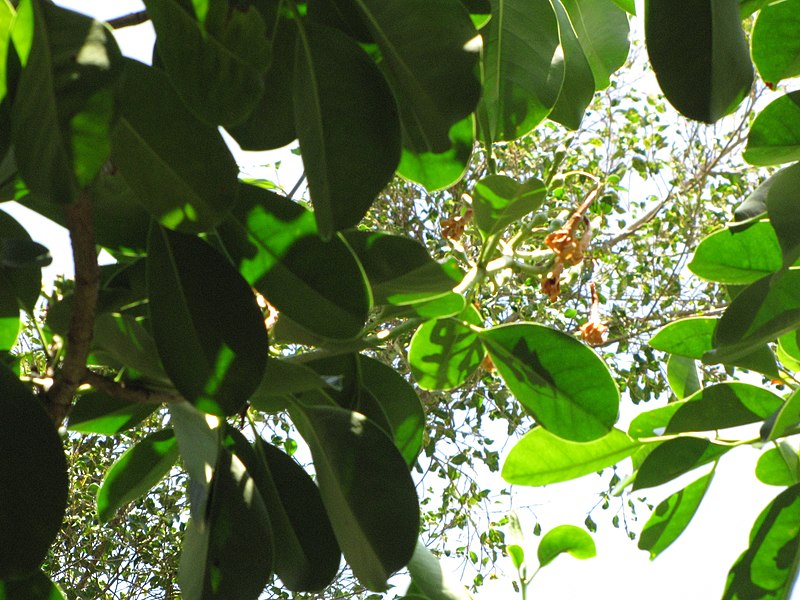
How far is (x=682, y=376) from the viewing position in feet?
2.19

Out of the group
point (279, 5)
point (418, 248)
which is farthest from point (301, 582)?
point (279, 5)

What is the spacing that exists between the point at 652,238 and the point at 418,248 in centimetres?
313

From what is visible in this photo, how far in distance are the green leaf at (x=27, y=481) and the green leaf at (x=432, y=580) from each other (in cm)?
23

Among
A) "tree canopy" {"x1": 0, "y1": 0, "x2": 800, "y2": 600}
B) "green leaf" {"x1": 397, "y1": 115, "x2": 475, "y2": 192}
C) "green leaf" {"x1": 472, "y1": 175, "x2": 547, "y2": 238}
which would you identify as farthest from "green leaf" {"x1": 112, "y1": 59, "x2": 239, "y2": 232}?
"green leaf" {"x1": 472, "y1": 175, "x2": 547, "y2": 238}

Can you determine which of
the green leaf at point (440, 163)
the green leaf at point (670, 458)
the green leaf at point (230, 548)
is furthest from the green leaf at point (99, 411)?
the green leaf at point (670, 458)

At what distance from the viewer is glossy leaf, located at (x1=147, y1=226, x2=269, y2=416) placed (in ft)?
1.15

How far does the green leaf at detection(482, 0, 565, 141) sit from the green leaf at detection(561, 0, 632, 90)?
111 millimetres

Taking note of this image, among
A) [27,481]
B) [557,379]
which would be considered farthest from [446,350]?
[27,481]

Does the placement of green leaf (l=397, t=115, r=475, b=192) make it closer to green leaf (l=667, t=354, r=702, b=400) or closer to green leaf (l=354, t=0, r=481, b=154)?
green leaf (l=354, t=0, r=481, b=154)

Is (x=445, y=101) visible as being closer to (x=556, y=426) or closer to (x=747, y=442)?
(x=556, y=426)

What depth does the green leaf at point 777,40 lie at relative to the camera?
→ 43 cm

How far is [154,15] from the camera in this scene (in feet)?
0.91

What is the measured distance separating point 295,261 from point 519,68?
21 centimetres

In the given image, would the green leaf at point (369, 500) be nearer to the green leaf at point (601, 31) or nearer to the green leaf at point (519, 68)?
the green leaf at point (519, 68)
